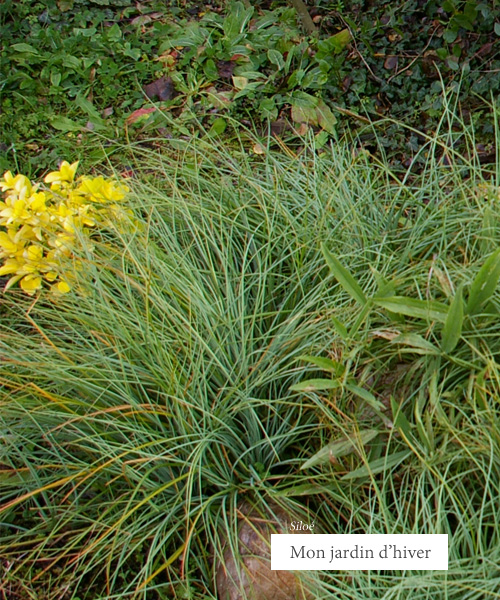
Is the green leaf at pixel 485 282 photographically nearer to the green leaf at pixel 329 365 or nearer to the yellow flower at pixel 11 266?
the green leaf at pixel 329 365

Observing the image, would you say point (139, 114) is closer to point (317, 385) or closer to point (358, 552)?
point (317, 385)

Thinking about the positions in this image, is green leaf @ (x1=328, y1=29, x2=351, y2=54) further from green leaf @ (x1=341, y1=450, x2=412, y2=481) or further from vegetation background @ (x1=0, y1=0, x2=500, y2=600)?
green leaf @ (x1=341, y1=450, x2=412, y2=481)

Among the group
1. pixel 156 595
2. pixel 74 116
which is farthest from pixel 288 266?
pixel 74 116

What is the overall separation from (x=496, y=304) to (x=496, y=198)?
1.58ft

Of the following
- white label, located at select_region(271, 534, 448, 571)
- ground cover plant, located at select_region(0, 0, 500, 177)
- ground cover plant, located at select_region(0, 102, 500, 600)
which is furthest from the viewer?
ground cover plant, located at select_region(0, 0, 500, 177)

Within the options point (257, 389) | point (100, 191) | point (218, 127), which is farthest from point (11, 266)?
point (218, 127)

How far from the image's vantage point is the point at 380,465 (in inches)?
72.5

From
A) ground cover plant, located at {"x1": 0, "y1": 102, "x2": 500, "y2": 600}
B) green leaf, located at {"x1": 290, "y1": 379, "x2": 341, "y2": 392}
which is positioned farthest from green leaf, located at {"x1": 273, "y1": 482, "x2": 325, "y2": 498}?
green leaf, located at {"x1": 290, "y1": 379, "x2": 341, "y2": 392}

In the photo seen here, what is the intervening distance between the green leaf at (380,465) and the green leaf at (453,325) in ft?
1.01

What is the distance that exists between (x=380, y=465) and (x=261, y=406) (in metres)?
0.47

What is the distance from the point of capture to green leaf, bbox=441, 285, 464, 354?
67.9 inches

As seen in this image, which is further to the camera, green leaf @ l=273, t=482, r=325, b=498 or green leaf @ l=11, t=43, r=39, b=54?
green leaf @ l=11, t=43, r=39, b=54

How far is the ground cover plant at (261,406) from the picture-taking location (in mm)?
1794

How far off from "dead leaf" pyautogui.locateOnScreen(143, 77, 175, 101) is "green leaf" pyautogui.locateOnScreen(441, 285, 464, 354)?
8.52 feet
